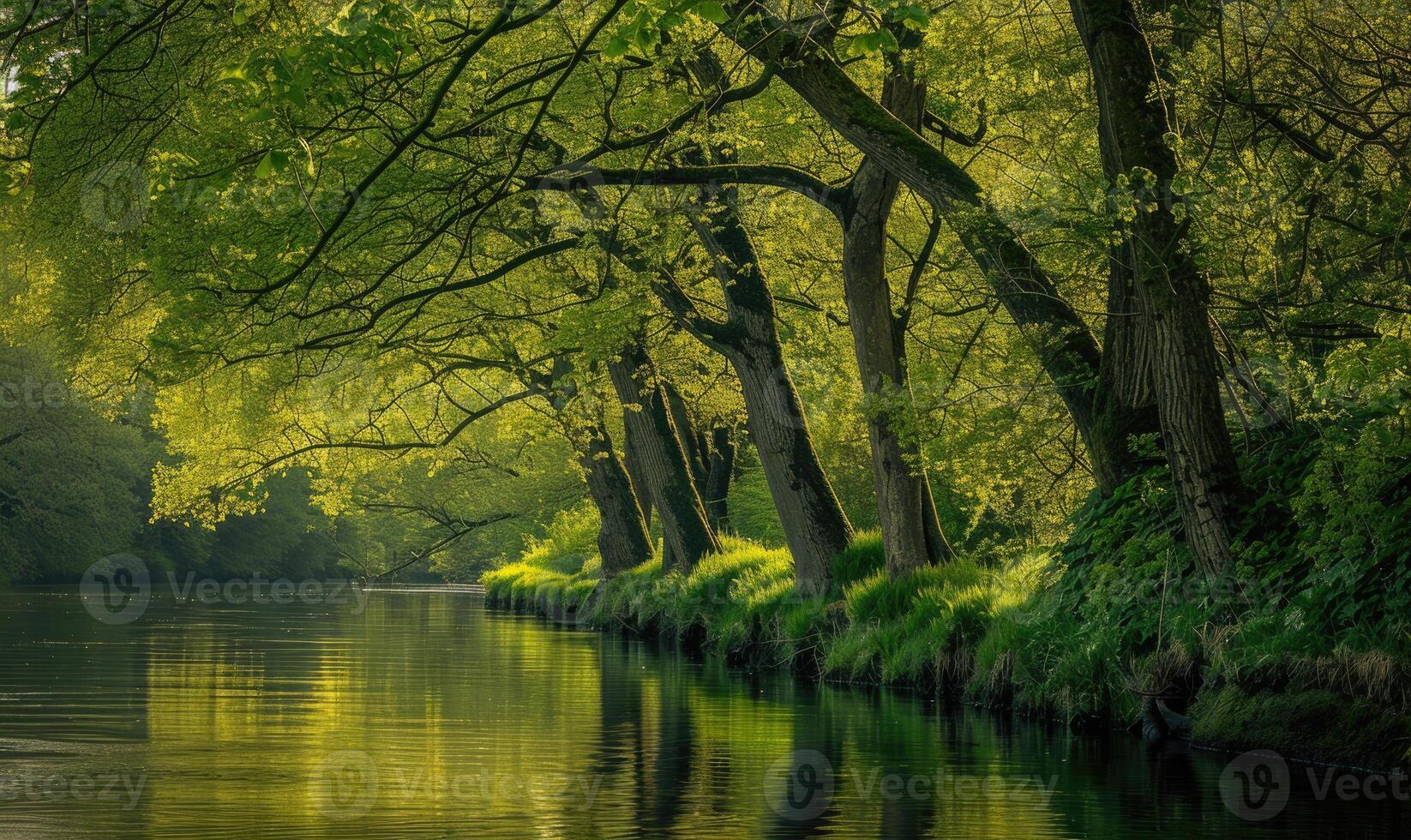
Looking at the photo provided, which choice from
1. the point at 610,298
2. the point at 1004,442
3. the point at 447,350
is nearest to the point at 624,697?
the point at 1004,442

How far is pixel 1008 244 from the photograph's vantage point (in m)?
16.0

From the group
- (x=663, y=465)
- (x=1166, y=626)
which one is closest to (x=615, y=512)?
(x=663, y=465)

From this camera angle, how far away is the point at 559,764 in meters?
12.1

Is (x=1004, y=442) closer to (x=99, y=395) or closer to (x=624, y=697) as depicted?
(x=624, y=697)

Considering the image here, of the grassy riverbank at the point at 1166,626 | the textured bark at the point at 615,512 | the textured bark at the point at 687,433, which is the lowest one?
the grassy riverbank at the point at 1166,626

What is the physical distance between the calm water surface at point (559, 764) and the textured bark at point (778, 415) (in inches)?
83.0

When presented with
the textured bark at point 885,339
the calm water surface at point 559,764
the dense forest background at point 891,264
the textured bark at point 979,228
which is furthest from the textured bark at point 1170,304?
Result: the textured bark at point 885,339

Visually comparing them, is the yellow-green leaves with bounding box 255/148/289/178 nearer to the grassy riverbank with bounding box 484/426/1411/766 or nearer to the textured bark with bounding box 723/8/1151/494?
the grassy riverbank with bounding box 484/426/1411/766

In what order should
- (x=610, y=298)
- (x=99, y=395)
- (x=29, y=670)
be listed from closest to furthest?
1. (x=29, y=670)
2. (x=610, y=298)
3. (x=99, y=395)

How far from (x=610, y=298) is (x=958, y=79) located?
6187mm

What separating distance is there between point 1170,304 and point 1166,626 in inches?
99.9

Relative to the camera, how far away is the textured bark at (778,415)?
22.3m

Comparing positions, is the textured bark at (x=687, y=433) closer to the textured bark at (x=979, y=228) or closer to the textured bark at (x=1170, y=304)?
the textured bark at (x=979, y=228)

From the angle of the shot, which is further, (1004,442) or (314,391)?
(314,391)
